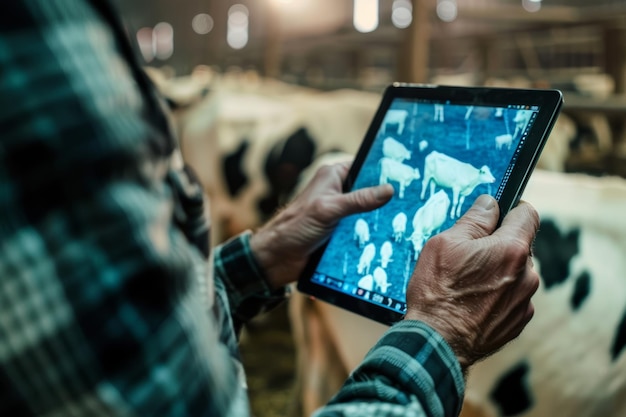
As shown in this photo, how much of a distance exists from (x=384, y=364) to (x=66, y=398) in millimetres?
300

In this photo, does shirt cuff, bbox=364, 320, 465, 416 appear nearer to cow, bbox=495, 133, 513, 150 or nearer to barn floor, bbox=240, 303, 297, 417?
cow, bbox=495, 133, 513, 150

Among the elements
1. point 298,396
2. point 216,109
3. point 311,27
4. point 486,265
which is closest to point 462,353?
point 486,265

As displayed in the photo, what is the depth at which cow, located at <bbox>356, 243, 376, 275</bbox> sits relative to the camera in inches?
37.6

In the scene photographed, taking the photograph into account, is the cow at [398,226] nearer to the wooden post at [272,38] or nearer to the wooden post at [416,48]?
the wooden post at [416,48]

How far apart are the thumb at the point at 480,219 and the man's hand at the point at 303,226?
0.24 m

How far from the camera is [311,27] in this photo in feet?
20.6

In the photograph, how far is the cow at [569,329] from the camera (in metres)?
1.32

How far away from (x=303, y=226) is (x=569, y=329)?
0.61 metres

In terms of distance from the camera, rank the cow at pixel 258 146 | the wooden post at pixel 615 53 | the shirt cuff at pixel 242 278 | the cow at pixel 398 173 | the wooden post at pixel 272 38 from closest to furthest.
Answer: the cow at pixel 398 173 → the shirt cuff at pixel 242 278 → the cow at pixel 258 146 → the wooden post at pixel 615 53 → the wooden post at pixel 272 38

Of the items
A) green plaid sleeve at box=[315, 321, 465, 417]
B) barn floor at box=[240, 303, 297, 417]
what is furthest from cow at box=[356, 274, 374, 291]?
barn floor at box=[240, 303, 297, 417]

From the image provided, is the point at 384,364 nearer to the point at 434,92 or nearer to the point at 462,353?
the point at 462,353

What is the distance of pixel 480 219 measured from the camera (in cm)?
79

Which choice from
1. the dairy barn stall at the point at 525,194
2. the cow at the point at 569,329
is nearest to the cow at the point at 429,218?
the dairy barn stall at the point at 525,194

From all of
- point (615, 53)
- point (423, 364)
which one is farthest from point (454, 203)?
point (615, 53)
